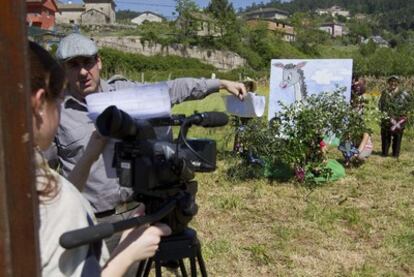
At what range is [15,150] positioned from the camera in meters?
0.72

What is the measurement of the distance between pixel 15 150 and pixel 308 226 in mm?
4330

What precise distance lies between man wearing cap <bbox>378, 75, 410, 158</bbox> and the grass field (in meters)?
1.47

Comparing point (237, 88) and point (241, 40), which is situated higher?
point (241, 40)

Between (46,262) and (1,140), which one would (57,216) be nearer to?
(46,262)

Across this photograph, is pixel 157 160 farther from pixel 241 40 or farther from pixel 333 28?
pixel 333 28

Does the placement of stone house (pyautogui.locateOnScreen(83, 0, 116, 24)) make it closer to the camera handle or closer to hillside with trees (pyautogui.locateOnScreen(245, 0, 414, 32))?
hillside with trees (pyautogui.locateOnScreen(245, 0, 414, 32))

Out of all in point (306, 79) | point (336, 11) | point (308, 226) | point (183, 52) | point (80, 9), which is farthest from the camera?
point (336, 11)

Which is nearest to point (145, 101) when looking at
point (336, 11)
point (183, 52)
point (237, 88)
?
point (237, 88)

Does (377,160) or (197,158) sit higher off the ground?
(197,158)

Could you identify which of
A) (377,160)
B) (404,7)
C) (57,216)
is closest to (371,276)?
(57,216)

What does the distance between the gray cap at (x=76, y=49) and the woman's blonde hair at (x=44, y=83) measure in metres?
1.21

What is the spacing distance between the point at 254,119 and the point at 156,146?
565 centimetres

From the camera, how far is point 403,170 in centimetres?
721

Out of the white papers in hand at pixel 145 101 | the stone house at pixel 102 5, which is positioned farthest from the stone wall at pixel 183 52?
the white papers in hand at pixel 145 101
